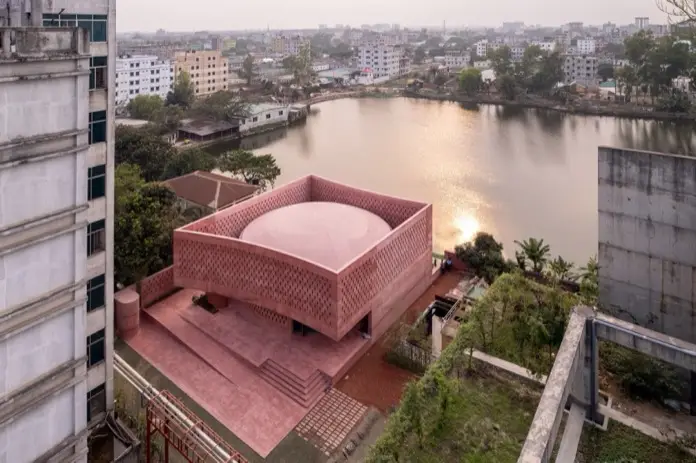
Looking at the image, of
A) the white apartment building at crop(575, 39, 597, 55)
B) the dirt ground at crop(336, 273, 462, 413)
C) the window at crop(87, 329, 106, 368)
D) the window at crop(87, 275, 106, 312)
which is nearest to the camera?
the window at crop(87, 275, 106, 312)

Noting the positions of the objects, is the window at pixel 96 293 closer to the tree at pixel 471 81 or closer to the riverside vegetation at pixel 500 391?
the riverside vegetation at pixel 500 391

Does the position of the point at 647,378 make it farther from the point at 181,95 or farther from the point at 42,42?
the point at 181,95

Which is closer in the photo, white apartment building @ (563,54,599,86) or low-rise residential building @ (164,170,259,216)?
low-rise residential building @ (164,170,259,216)

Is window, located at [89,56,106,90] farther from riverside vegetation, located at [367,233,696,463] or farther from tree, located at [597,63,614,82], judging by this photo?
→ tree, located at [597,63,614,82]

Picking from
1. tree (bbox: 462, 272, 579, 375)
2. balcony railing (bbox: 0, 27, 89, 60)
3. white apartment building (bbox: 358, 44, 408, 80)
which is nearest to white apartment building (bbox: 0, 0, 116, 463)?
balcony railing (bbox: 0, 27, 89, 60)

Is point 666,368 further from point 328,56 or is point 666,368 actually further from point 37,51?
point 328,56

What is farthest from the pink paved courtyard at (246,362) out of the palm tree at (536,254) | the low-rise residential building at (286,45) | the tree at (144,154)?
the low-rise residential building at (286,45)

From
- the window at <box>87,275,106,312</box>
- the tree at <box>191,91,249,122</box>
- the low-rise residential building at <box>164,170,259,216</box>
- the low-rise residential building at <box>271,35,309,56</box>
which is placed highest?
the low-rise residential building at <box>271,35,309,56</box>

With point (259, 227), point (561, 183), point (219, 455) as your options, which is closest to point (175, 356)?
point (259, 227)
